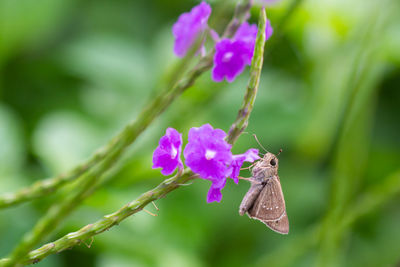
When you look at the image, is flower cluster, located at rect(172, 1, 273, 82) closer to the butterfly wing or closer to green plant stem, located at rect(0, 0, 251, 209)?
green plant stem, located at rect(0, 0, 251, 209)

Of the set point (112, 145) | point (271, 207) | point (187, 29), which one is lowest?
point (271, 207)

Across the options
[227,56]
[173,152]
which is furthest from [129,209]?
[227,56]

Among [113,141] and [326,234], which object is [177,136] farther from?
[326,234]

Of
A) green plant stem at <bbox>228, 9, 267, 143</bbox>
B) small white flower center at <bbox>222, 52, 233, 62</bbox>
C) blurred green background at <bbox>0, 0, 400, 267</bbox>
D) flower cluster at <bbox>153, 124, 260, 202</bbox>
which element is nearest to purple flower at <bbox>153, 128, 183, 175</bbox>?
flower cluster at <bbox>153, 124, 260, 202</bbox>

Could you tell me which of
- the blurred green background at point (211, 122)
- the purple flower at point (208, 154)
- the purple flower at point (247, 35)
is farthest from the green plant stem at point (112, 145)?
the blurred green background at point (211, 122)

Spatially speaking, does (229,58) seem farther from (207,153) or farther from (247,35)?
(207,153)
